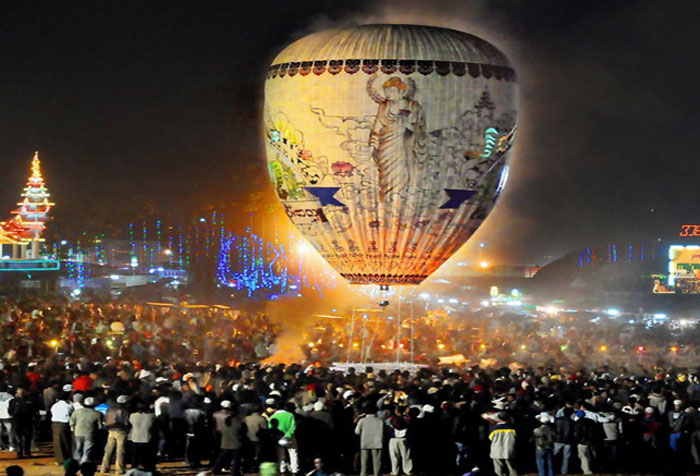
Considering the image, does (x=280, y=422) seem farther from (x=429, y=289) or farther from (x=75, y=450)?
(x=429, y=289)

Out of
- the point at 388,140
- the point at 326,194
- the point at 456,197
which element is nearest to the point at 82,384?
the point at 326,194

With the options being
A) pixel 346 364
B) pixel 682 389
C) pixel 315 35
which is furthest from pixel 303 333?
pixel 682 389

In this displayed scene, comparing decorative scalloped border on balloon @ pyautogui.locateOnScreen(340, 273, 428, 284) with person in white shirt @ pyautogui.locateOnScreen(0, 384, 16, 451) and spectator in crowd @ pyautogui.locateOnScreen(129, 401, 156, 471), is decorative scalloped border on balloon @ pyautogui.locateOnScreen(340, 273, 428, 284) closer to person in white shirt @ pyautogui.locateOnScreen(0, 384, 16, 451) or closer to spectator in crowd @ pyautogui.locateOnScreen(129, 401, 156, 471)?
person in white shirt @ pyautogui.locateOnScreen(0, 384, 16, 451)

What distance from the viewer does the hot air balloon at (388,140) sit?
3225cm

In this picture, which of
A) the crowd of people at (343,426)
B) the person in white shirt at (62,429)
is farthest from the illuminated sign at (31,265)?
the person in white shirt at (62,429)

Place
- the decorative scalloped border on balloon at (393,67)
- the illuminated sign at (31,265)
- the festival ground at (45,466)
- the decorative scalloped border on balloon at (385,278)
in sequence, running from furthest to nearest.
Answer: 1. the illuminated sign at (31,265)
2. the decorative scalloped border on balloon at (385,278)
3. the decorative scalloped border on balloon at (393,67)
4. the festival ground at (45,466)

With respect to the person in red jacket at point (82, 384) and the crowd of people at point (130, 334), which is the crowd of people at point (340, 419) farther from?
the crowd of people at point (130, 334)

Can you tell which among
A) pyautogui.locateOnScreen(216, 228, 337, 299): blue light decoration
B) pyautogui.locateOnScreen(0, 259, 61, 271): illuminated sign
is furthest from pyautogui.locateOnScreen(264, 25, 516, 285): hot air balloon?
pyautogui.locateOnScreen(0, 259, 61, 271): illuminated sign

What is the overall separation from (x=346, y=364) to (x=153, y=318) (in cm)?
906

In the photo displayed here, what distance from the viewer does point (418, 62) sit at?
32.1 metres

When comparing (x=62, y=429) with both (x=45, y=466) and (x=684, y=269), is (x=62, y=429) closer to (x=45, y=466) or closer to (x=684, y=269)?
(x=45, y=466)

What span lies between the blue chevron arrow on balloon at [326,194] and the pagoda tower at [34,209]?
66.6 metres

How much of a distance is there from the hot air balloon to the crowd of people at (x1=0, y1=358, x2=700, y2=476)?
9686 millimetres

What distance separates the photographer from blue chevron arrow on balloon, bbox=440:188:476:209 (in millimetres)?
33875
